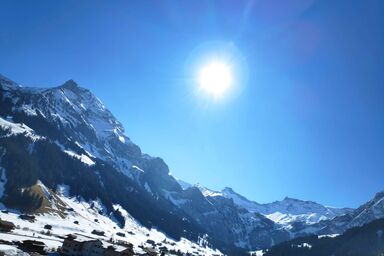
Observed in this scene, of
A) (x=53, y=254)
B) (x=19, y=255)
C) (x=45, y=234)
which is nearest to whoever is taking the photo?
(x=19, y=255)

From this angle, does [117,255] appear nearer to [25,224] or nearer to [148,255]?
[148,255]

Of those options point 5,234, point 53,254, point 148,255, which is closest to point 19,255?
point 53,254

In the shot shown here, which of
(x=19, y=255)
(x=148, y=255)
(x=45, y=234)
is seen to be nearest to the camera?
(x=19, y=255)

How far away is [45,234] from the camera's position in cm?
18538

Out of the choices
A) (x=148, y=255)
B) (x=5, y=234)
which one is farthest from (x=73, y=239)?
(x=148, y=255)

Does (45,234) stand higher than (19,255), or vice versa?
(45,234)

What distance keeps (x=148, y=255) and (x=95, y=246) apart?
25.9 metres

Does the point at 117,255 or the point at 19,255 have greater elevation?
the point at 117,255

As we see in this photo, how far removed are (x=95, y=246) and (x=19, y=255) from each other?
6933 cm

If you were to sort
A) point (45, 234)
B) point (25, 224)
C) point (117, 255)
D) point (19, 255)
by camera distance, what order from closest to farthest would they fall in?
point (19, 255) → point (117, 255) → point (45, 234) → point (25, 224)

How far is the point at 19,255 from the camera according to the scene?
84.3m

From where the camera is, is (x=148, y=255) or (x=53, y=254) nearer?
(x=53, y=254)

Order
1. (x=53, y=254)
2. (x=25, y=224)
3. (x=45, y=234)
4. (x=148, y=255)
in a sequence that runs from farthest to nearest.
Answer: (x=25, y=224), (x=45, y=234), (x=148, y=255), (x=53, y=254)

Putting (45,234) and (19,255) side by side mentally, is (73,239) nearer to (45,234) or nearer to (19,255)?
(45,234)
